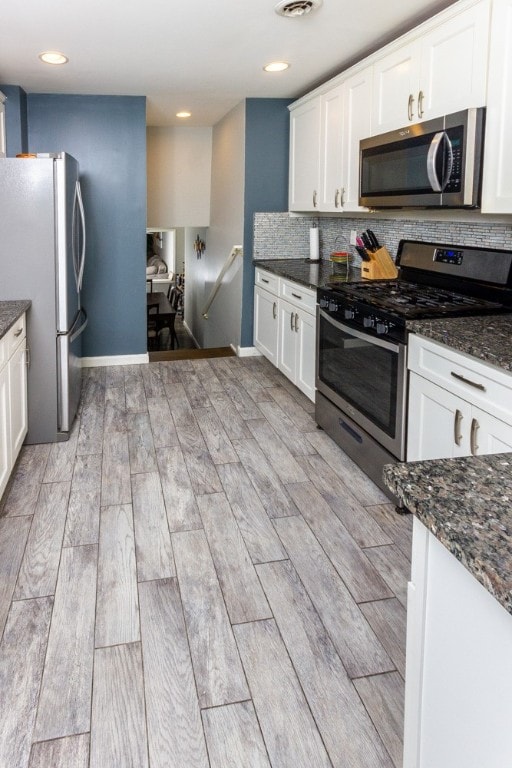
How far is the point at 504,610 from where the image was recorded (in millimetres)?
842

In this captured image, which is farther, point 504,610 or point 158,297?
point 158,297

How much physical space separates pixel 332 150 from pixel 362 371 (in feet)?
6.26

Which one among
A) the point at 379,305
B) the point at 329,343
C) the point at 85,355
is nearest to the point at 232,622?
the point at 379,305

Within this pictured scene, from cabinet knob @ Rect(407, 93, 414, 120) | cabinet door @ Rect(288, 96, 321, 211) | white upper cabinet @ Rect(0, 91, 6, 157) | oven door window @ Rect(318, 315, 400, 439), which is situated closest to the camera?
oven door window @ Rect(318, 315, 400, 439)

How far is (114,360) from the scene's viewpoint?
553cm

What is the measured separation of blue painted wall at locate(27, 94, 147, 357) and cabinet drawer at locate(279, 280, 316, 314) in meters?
1.43

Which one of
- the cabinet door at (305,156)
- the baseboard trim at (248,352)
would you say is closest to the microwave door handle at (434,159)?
the cabinet door at (305,156)

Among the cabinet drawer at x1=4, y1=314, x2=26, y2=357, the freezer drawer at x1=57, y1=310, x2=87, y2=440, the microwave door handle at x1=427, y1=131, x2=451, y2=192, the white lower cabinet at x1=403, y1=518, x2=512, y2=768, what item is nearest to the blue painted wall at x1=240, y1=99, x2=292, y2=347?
the freezer drawer at x1=57, y1=310, x2=87, y2=440

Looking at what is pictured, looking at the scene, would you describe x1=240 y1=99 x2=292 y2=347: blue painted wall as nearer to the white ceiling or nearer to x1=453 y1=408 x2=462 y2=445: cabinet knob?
the white ceiling

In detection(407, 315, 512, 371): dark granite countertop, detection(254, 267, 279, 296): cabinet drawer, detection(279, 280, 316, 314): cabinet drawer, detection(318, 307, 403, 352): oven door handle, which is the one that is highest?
detection(254, 267, 279, 296): cabinet drawer

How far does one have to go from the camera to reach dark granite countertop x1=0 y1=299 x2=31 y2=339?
275cm

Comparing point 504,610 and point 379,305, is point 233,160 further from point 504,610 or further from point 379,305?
point 504,610

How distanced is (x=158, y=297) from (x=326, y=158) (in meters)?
4.90

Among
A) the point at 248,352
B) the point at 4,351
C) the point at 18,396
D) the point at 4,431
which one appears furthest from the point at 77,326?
the point at 248,352
